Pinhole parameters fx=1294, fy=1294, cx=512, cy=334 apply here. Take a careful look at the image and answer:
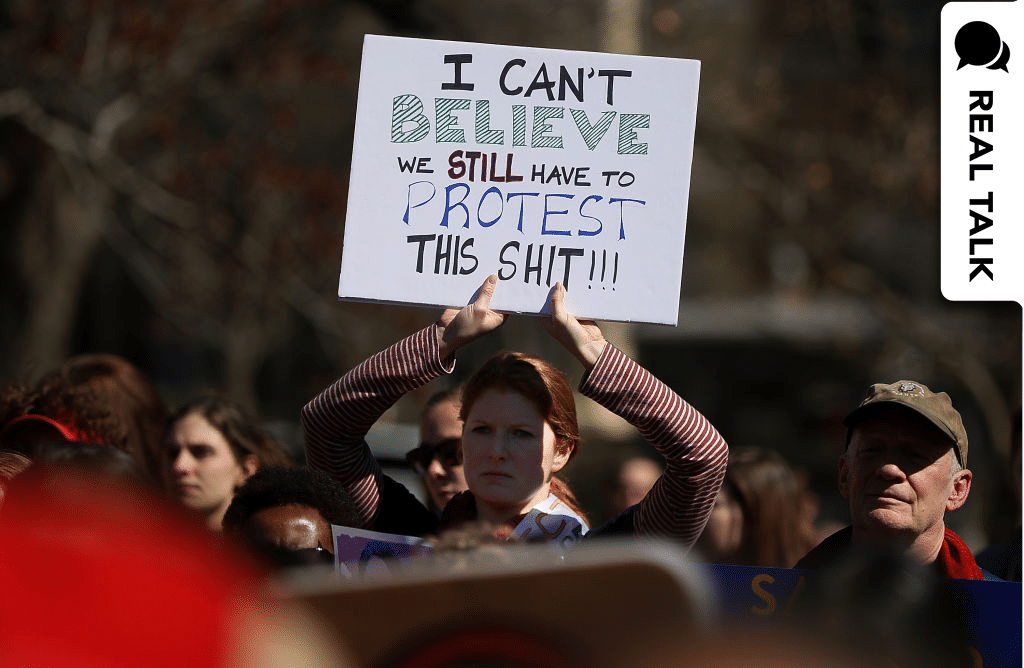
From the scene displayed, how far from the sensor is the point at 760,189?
35.0 feet

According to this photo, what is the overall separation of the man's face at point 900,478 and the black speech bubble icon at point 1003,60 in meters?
0.81

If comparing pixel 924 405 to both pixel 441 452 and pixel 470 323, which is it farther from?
pixel 441 452

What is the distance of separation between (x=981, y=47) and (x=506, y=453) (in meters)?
1.43

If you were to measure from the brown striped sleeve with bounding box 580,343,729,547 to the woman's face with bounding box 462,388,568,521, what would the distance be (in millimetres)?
228

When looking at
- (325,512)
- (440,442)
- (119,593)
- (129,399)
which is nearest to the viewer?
(119,593)

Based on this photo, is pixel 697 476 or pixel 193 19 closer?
pixel 697 476

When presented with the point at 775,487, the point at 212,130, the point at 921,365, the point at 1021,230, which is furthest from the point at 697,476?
the point at 212,130

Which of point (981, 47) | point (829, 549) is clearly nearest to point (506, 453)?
point (829, 549)

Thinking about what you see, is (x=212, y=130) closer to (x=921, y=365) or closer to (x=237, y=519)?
(x=921, y=365)

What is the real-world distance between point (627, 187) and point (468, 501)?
847 millimetres

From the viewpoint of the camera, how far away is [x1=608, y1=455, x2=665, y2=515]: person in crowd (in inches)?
186

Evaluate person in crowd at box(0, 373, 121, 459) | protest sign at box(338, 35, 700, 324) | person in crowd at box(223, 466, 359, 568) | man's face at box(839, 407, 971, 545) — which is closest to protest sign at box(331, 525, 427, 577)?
person in crowd at box(223, 466, 359, 568)

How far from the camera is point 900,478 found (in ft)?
9.48

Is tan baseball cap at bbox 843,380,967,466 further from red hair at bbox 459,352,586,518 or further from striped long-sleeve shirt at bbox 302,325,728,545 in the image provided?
red hair at bbox 459,352,586,518
